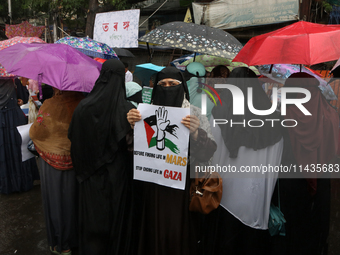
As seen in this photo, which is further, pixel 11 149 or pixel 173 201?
pixel 11 149

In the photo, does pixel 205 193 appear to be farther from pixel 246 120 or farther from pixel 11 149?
pixel 11 149

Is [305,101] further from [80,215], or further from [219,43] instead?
[80,215]

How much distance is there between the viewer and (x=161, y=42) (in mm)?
3404

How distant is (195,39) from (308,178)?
202cm

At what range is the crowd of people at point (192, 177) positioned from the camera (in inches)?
94.1

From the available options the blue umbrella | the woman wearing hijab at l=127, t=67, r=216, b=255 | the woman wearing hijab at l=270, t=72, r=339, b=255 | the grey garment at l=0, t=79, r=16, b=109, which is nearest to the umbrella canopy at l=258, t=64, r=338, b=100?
the woman wearing hijab at l=270, t=72, r=339, b=255

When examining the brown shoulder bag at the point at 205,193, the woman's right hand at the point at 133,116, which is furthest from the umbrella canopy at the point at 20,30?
the brown shoulder bag at the point at 205,193

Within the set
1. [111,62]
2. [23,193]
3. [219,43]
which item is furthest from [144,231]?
[23,193]

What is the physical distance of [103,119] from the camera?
2488 mm

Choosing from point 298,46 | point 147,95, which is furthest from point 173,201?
point 298,46

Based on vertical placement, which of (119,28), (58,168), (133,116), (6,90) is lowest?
(58,168)

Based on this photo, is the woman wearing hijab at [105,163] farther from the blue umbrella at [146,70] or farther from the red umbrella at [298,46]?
the blue umbrella at [146,70]
